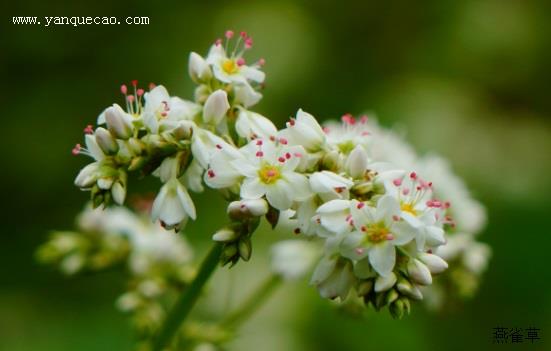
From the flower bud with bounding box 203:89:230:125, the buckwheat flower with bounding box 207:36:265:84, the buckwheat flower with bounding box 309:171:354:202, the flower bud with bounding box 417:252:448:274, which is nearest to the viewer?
the buckwheat flower with bounding box 309:171:354:202

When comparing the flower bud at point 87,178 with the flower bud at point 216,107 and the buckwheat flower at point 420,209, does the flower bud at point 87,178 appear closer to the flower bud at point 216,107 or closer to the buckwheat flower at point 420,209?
the flower bud at point 216,107

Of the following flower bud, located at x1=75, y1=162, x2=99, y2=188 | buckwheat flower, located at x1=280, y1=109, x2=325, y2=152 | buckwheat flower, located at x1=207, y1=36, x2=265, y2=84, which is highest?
buckwheat flower, located at x1=207, y1=36, x2=265, y2=84

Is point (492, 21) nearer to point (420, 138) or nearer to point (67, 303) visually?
point (420, 138)

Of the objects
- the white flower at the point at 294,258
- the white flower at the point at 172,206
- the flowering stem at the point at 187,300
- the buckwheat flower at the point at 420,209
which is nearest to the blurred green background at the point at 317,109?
the white flower at the point at 294,258

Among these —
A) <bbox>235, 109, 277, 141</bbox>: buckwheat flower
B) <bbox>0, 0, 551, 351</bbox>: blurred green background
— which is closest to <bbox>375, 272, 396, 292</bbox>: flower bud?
→ <bbox>235, 109, 277, 141</bbox>: buckwheat flower

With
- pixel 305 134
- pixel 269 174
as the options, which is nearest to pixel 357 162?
pixel 305 134

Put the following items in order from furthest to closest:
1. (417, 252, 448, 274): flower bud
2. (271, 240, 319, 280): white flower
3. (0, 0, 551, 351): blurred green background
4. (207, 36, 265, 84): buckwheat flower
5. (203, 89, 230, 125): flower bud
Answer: (0, 0, 551, 351): blurred green background < (271, 240, 319, 280): white flower < (207, 36, 265, 84): buckwheat flower < (203, 89, 230, 125): flower bud < (417, 252, 448, 274): flower bud

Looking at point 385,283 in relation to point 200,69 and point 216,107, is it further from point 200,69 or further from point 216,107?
point 200,69

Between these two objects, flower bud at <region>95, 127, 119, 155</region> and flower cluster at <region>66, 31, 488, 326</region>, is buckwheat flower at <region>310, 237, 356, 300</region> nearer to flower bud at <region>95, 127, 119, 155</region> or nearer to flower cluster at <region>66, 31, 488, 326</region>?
flower cluster at <region>66, 31, 488, 326</region>
